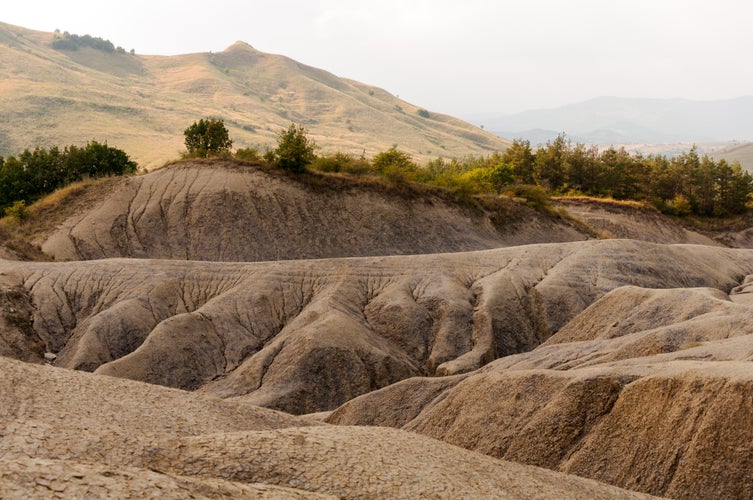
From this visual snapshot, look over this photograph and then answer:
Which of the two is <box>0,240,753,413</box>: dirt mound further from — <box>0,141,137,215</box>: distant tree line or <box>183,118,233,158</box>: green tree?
<box>183,118,233,158</box>: green tree

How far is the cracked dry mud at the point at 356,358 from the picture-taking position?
1420 cm

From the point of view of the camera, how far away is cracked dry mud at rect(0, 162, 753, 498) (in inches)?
559

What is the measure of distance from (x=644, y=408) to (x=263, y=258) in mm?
37769

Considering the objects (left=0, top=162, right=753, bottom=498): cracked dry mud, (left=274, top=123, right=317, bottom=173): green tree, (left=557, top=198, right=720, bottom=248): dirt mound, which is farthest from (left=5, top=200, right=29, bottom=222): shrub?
(left=557, top=198, right=720, bottom=248): dirt mound

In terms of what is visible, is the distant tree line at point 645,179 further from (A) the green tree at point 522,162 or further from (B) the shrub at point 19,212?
(B) the shrub at point 19,212

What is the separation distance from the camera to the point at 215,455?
13.8 m

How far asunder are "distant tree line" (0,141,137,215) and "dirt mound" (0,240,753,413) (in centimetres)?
2438

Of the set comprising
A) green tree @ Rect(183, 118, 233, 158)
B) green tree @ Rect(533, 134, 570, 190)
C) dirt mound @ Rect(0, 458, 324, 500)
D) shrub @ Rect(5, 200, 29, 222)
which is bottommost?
shrub @ Rect(5, 200, 29, 222)

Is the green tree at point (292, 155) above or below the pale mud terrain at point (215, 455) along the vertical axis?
above

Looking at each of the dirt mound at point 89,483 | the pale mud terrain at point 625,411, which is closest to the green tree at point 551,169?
the pale mud terrain at point 625,411

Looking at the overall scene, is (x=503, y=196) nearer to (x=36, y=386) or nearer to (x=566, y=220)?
(x=566, y=220)

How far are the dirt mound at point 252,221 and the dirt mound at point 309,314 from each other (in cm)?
1187

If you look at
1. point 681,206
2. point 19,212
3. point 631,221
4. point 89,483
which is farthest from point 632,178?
point 89,483

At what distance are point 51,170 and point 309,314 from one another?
37.0 meters
